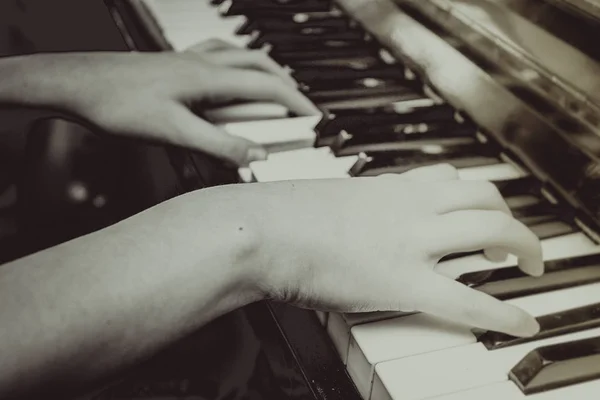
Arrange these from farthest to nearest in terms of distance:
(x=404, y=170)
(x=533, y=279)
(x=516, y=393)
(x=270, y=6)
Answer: (x=270, y=6) → (x=404, y=170) → (x=533, y=279) → (x=516, y=393)

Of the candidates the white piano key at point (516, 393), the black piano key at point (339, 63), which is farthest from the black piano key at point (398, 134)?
the white piano key at point (516, 393)

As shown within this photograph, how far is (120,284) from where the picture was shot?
1.96ft

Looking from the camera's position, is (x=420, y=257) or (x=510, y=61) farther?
(x=510, y=61)

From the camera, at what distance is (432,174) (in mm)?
774

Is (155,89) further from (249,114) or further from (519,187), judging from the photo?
(519,187)

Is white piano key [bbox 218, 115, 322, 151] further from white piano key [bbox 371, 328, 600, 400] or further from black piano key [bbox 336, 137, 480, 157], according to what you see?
white piano key [bbox 371, 328, 600, 400]

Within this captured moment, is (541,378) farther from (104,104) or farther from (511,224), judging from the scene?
(104,104)

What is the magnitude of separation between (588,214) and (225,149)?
47 centimetres

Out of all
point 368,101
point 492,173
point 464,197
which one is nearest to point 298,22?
point 368,101

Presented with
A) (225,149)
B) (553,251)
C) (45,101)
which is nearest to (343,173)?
(225,149)

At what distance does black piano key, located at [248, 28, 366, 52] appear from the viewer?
1167mm

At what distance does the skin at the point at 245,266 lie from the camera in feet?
1.87

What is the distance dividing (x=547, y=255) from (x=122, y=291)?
1.53ft

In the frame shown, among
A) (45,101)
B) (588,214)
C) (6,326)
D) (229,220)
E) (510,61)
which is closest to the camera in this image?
(6,326)
